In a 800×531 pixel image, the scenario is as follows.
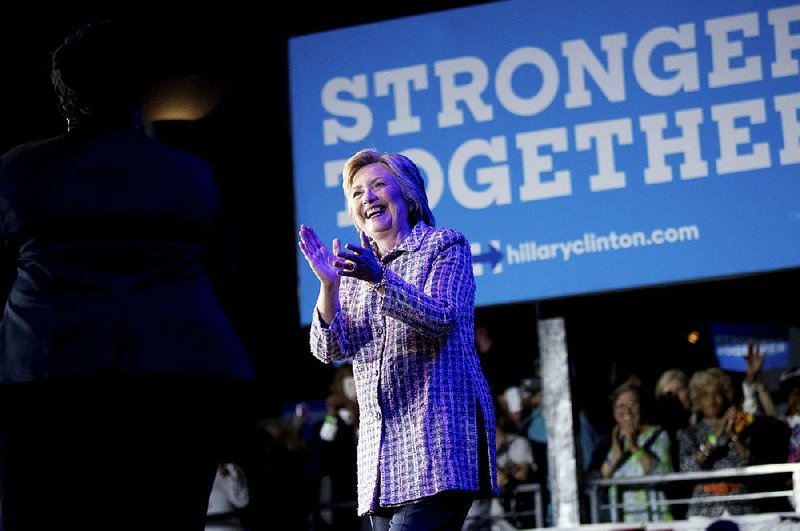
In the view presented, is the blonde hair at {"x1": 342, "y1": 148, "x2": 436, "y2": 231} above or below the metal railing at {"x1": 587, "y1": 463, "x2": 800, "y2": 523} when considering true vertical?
above

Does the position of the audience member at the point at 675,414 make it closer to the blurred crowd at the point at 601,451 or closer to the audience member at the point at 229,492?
the blurred crowd at the point at 601,451

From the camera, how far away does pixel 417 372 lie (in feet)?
9.53

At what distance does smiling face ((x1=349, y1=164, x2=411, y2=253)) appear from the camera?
310cm

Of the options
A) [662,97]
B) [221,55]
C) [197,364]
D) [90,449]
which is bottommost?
[90,449]

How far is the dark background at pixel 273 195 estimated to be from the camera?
7.20 metres

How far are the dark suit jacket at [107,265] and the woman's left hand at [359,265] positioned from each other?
2.01 feet

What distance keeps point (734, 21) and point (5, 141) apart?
413 centimetres

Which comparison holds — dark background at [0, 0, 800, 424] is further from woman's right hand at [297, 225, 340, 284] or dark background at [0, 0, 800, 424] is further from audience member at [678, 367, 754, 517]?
woman's right hand at [297, 225, 340, 284]

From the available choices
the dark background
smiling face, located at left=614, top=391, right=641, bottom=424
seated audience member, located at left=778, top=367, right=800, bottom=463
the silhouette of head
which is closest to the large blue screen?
the dark background

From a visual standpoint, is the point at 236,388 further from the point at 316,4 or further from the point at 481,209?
the point at 316,4

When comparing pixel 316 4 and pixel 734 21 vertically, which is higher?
pixel 316 4

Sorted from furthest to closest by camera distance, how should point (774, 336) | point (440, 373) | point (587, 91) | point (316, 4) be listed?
1. point (774, 336)
2. point (316, 4)
3. point (587, 91)
4. point (440, 373)

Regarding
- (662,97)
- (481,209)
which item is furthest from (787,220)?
(481,209)

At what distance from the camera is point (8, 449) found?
193 centimetres
